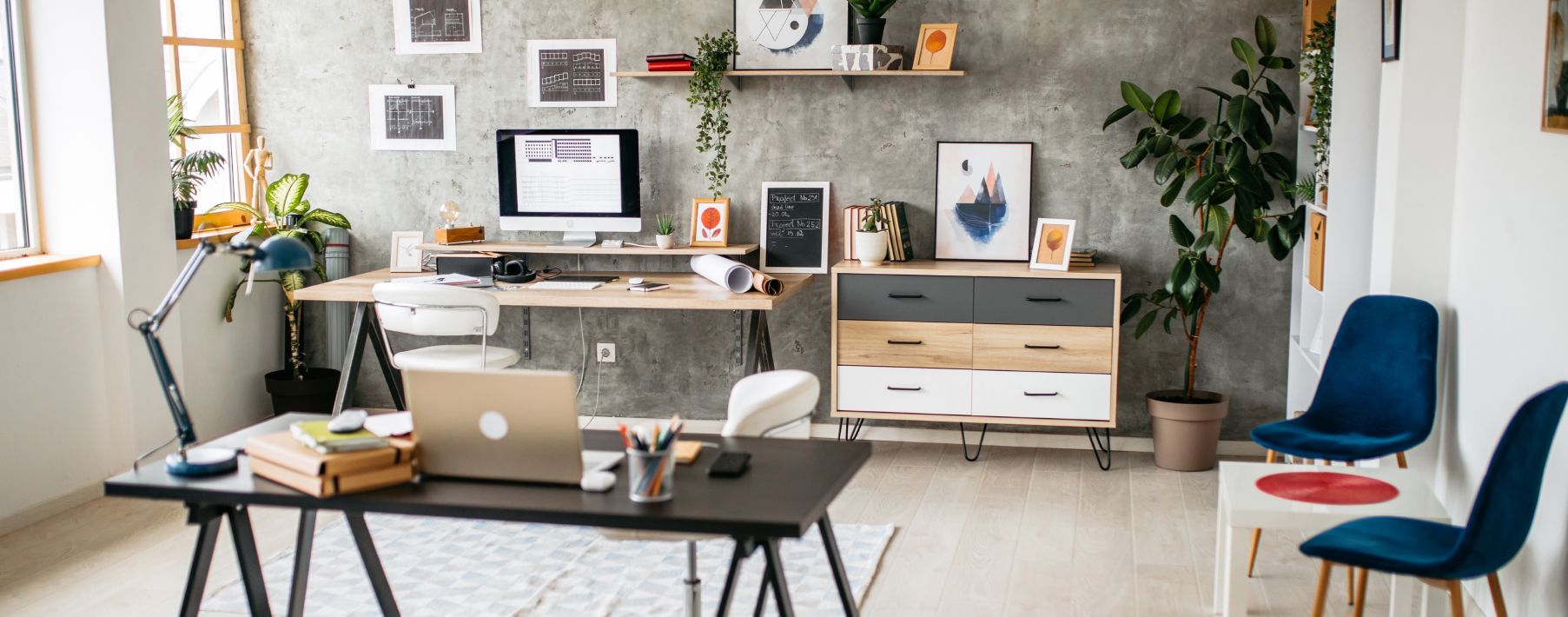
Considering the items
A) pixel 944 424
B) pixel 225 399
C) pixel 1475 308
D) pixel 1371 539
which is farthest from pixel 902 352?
pixel 225 399

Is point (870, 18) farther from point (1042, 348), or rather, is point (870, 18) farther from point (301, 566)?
point (301, 566)

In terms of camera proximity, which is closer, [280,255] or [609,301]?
[280,255]

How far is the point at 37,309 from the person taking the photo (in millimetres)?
4434

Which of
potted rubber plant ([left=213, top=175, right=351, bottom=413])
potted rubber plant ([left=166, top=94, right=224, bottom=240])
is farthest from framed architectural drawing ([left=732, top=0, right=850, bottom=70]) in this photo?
potted rubber plant ([left=166, top=94, right=224, bottom=240])

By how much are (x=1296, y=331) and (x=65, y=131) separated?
4.62m

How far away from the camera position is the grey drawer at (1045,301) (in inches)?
195

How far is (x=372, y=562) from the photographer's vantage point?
3.11m

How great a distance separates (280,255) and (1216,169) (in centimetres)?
350

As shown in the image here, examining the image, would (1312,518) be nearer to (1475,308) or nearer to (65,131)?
(1475,308)

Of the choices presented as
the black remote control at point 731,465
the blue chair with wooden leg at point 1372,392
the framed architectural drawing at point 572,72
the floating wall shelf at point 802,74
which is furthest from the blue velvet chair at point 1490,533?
the framed architectural drawing at point 572,72

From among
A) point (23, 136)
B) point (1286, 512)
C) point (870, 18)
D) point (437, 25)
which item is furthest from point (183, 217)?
point (1286, 512)

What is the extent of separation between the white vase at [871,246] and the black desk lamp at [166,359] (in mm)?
2838

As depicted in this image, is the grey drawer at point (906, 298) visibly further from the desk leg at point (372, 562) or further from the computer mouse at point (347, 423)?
the computer mouse at point (347, 423)

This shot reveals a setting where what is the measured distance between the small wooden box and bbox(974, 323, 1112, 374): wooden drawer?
7.24ft
